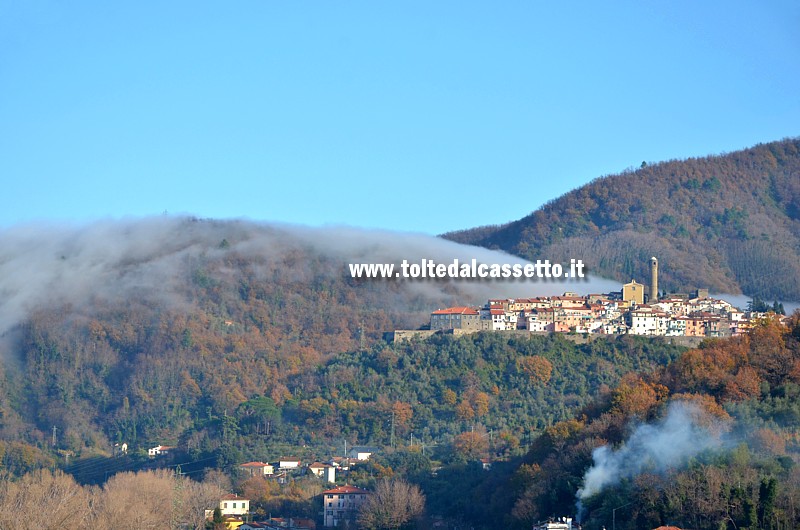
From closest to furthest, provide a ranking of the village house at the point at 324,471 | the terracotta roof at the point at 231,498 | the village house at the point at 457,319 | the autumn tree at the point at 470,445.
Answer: the terracotta roof at the point at 231,498 → the autumn tree at the point at 470,445 → the village house at the point at 324,471 → the village house at the point at 457,319

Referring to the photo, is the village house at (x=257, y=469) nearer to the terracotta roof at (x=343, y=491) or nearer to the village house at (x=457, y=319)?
the terracotta roof at (x=343, y=491)

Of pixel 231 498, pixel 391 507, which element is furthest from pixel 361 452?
pixel 391 507

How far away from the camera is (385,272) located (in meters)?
150

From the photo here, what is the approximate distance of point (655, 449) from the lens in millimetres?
66750

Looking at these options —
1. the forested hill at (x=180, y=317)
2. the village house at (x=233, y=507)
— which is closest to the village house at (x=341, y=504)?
the village house at (x=233, y=507)

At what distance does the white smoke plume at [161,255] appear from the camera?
143375mm

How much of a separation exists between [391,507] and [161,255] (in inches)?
3350

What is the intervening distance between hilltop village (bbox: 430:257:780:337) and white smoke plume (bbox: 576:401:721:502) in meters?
37.4

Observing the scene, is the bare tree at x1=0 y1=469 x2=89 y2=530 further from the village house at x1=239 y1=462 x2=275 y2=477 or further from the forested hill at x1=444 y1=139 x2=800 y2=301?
the forested hill at x1=444 y1=139 x2=800 y2=301

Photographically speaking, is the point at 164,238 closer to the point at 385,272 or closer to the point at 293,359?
the point at 385,272

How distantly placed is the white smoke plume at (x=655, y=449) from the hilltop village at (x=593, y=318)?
37.4m

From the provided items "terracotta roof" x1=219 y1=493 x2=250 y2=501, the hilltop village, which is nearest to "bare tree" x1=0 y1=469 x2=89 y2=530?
"terracotta roof" x1=219 y1=493 x2=250 y2=501

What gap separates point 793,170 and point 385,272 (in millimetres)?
56202

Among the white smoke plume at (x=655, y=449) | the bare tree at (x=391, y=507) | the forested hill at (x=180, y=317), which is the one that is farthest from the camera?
the forested hill at (x=180, y=317)
